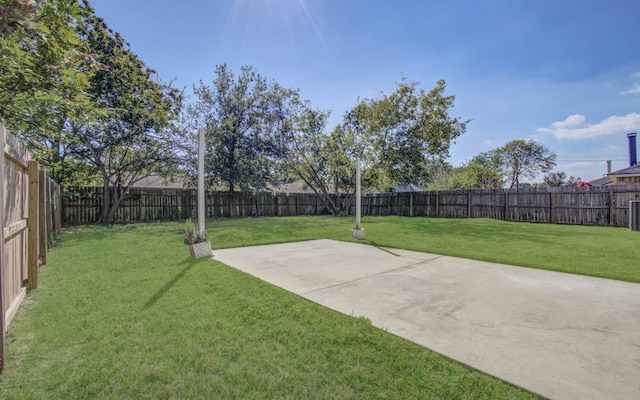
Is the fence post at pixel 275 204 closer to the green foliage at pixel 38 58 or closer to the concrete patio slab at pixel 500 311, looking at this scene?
the concrete patio slab at pixel 500 311

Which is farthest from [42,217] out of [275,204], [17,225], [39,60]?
[275,204]

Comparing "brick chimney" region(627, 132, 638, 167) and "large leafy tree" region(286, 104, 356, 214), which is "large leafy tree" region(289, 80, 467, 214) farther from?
"brick chimney" region(627, 132, 638, 167)

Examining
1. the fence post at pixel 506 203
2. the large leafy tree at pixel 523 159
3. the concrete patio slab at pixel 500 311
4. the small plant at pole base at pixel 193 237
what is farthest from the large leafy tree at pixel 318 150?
the large leafy tree at pixel 523 159

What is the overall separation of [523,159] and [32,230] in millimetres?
39250

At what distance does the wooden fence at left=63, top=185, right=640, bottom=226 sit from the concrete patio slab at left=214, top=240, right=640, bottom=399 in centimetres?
1011

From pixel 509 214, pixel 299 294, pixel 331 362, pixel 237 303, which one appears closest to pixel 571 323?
pixel 331 362

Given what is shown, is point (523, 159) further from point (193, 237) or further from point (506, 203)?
point (193, 237)

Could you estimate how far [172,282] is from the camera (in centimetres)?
358

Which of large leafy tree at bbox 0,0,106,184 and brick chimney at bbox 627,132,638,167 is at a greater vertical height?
brick chimney at bbox 627,132,638,167

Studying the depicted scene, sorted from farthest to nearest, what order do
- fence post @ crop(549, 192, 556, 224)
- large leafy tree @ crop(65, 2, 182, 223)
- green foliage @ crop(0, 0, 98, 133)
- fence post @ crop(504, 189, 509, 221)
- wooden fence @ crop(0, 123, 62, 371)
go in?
fence post @ crop(504, 189, 509, 221) → fence post @ crop(549, 192, 556, 224) → large leafy tree @ crop(65, 2, 182, 223) → green foliage @ crop(0, 0, 98, 133) → wooden fence @ crop(0, 123, 62, 371)

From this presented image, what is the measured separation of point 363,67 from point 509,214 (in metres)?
9.46

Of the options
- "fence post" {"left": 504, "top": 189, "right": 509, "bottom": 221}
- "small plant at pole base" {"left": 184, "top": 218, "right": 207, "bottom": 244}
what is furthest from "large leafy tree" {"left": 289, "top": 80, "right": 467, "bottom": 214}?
"small plant at pole base" {"left": 184, "top": 218, "right": 207, "bottom": 244}

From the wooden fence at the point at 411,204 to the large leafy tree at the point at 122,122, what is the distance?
89 centimetres

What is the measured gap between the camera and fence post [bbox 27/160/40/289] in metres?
3.34
